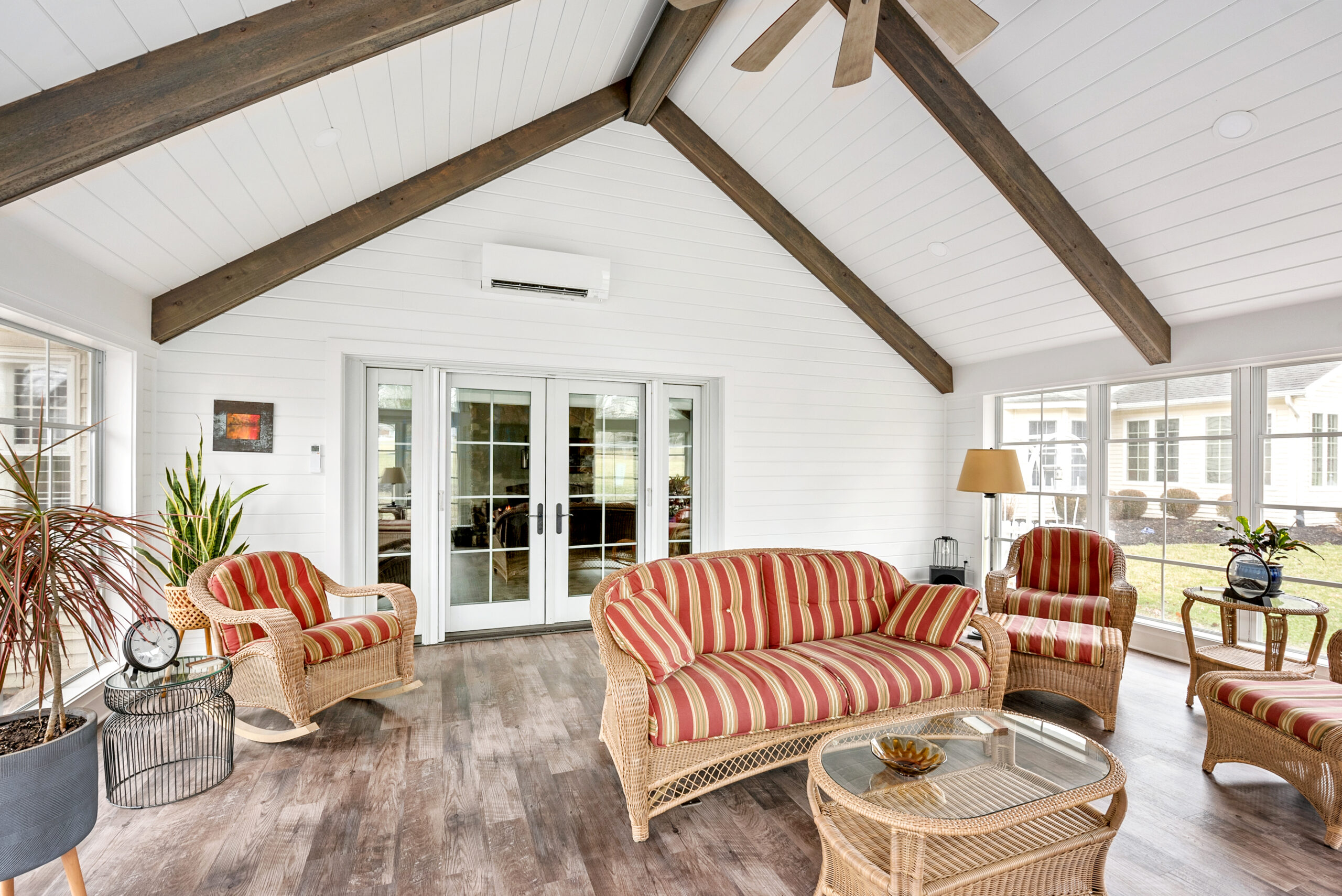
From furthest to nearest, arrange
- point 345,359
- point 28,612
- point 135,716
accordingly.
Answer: point 345,359 < point 135,716 < point 28,612

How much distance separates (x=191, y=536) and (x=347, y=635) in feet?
3.96

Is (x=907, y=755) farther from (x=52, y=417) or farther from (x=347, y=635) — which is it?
(x=52, y=417)

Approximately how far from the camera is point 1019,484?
A: 4.54 m

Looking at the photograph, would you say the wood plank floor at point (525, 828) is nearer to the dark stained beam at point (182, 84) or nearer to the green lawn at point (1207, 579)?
the green lawn at point (1207, 579)

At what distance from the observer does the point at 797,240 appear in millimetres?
5305

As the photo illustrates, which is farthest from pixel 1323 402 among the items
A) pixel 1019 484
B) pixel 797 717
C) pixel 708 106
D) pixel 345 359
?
pixel 345 359

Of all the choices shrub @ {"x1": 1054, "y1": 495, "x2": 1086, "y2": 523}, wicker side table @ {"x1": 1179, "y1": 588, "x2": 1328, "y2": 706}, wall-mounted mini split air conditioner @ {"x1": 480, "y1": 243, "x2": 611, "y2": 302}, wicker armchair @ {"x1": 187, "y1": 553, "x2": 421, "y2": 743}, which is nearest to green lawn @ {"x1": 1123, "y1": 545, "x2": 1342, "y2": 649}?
shrub @ {"x1": 1054, "y1": 495, "x2": 1086, "y2": 523}

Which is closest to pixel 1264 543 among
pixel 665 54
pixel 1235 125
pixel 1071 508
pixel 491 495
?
pixel 1071 508

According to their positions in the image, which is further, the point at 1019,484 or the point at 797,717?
the point at 1019,484

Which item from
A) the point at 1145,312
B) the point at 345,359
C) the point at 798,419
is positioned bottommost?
the point at 798,419

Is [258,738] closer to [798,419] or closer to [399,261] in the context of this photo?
[399,261]

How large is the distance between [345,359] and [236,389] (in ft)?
2.14

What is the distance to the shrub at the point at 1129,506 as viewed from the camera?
4675 millimetres

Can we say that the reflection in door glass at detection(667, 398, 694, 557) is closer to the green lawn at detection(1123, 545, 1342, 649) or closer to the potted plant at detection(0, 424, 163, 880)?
the green lawn at detection(1123, 545, 1342, 649)
